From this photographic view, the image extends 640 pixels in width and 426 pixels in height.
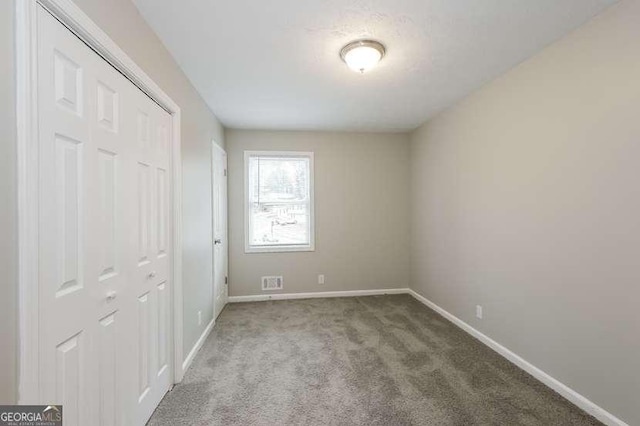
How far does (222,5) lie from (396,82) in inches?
64.5

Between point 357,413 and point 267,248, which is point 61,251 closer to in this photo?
point 357,413

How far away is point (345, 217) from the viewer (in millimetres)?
4359

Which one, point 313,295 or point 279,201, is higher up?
point 279,201

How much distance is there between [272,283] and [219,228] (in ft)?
3.85

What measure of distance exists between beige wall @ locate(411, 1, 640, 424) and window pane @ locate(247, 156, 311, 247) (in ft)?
7.02

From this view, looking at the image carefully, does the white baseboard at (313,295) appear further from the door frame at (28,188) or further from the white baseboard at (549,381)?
the door frame at (28,188)

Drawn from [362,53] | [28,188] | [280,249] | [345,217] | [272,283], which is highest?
[362,53]

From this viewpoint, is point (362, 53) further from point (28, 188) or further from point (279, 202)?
point (279, 202)

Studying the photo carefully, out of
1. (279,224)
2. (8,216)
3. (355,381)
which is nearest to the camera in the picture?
(8,216)

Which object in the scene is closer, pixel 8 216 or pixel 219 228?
pixel 8 216

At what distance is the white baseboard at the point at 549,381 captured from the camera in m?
1.74

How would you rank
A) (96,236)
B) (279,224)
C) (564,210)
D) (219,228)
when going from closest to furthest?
(96,236) → (564,210) → (219,228) → (279,224)

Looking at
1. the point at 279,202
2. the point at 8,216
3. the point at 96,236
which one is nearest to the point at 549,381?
the point at 96,236

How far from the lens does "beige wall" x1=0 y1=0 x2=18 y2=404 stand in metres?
0.86
